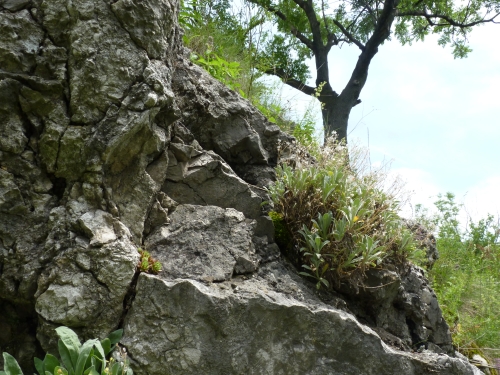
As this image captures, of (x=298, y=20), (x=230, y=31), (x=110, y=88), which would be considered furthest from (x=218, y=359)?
A: (x=298, y=20)

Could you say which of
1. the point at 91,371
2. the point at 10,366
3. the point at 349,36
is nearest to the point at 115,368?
the point at 91,371

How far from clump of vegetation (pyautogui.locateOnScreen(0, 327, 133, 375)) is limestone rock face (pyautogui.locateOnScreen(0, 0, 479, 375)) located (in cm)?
21

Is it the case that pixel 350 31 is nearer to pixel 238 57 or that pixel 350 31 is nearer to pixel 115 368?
pixel 238 57

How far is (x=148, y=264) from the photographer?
3.92 meters

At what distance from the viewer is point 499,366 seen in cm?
646

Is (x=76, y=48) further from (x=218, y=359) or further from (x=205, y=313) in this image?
(x=218, y=359)

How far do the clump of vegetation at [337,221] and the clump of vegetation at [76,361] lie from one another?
1962mm

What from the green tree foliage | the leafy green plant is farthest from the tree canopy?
the leafy green plant

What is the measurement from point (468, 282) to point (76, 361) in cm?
681

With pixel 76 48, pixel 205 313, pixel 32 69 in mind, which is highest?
pixel 76 48

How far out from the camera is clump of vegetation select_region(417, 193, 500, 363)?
6820mm

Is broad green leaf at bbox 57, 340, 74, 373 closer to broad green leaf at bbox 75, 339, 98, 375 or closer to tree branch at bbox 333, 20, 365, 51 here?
broad green leaf at bbox 75, 339, 98, 375

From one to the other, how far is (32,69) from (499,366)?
6.81 meters

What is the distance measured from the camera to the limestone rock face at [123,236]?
3717 mm
